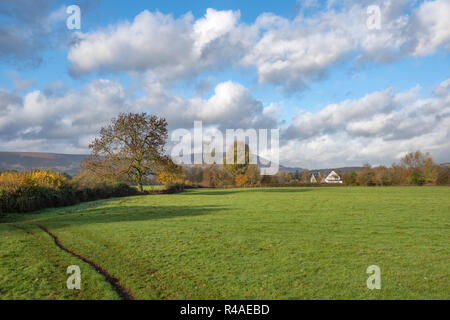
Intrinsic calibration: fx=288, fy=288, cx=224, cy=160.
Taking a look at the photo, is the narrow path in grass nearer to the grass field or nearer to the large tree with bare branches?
the grass field

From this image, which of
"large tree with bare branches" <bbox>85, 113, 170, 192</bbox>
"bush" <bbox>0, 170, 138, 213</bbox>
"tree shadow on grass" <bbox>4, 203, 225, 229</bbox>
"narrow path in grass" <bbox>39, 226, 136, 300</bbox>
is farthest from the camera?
"large tree with bare branches" <bbox>85, 113, 170, 192</bbox>

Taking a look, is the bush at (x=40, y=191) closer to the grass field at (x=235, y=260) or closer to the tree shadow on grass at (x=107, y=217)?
the tree shadow on grass at (x=107, y=217)

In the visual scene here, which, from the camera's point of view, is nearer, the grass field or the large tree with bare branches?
the grass field

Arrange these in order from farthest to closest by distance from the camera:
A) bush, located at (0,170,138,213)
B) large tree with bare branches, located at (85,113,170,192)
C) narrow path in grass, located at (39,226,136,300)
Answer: large tree with bare branches, located at (85,113,170,192)
bush, located at (0,170,138,213)
narrow path in grass, located at (39,226,136,300)

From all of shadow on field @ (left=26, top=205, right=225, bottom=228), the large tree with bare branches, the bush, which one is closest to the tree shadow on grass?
shadow on field @ (left=26, top=205, right=225, bottom=228)

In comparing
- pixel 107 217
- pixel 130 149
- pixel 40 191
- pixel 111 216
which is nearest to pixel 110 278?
pixel 107 217

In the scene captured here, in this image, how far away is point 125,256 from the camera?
350 inches

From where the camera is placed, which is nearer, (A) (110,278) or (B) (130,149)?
(A) (110,278)

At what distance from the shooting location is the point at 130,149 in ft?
126

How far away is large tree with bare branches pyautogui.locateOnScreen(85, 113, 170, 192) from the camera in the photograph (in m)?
38.0

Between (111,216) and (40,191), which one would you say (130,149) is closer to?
(40,191)

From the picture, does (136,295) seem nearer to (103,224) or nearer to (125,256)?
(125,256)

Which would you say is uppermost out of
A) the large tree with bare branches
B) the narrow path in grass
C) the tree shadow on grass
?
the large tree with bare branches

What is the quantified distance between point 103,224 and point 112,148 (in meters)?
25.9
